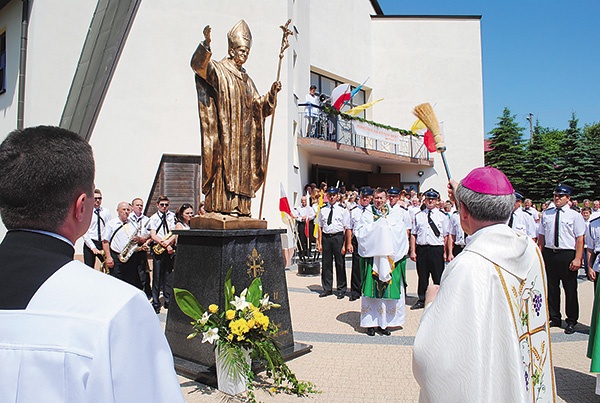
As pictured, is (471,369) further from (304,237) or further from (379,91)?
(379,91)

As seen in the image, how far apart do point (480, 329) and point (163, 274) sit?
7.07 metres

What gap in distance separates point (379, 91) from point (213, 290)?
808 inches

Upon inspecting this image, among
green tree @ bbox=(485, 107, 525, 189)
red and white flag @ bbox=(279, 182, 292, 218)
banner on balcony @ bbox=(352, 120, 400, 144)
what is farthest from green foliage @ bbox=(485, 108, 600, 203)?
red and white flag @ bbox=(279, 182, 292, 218)

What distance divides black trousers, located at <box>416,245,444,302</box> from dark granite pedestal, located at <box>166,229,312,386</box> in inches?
159

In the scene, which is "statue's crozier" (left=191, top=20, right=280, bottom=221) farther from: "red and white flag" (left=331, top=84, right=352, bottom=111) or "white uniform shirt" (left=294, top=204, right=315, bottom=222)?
"red and white flag" (left=331, top=84, right=352, bottom=111)

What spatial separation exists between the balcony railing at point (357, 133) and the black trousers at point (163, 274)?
29.3 feet

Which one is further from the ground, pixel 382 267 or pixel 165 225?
pixel 165 225

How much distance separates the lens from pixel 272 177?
525 inches

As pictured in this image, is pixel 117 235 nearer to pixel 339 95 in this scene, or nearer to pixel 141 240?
pixel 141 240

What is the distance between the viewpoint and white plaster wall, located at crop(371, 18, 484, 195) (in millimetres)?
23203

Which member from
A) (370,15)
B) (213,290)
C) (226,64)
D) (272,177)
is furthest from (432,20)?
(213,290)

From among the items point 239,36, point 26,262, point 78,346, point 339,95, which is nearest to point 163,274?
point 239,36

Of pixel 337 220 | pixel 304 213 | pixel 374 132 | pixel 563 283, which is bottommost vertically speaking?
pixel 563 283

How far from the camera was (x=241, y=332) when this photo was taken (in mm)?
4125
